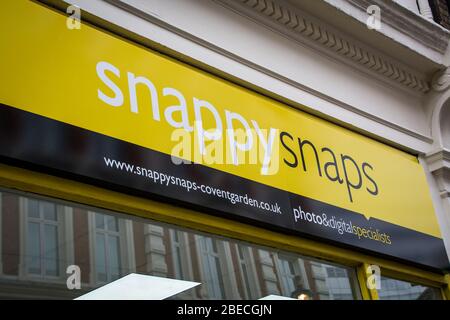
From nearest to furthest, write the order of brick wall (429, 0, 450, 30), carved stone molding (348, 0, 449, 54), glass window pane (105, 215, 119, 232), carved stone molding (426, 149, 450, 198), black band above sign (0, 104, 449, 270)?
1. black band above sign (0, 104, 449, 270)
2. glass window pane (105, 215, 119, 232)
3. carved stone molding (348, 0, 449, 54)
4. carved stone molding (426, 149, 450, 198)
5. brick wall (429, 0, 450, 30)

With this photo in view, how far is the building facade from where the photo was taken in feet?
11.9

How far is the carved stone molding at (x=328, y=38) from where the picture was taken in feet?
18.1

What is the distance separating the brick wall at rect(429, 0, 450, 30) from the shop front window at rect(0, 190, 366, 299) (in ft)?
12.3

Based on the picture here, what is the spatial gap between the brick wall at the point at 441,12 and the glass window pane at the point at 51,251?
217 inches

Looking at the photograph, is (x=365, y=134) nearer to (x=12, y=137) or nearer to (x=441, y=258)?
(x=441, y=258)

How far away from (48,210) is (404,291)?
3331 millimetres

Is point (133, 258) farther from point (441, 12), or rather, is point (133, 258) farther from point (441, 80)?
point (441, 12)

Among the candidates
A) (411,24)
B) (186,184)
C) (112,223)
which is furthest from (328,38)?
(112,223)

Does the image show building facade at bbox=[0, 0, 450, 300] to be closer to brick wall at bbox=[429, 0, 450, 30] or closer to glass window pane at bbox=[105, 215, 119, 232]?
glass window pane at bbox=[105, 215, 119, 232]

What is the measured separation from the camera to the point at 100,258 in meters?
3.76

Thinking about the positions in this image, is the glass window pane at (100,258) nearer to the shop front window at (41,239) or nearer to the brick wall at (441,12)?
the shop front window at (41,239)

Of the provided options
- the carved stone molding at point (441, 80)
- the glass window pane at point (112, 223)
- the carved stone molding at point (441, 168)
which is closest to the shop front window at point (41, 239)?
the glass window pane at point (112, 223)

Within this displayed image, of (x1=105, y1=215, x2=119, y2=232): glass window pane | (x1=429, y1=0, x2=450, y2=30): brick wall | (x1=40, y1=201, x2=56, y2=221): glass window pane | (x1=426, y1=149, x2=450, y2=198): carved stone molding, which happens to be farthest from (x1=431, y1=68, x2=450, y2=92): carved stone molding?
(x1=40, y1=201, x2=56, y2=221): glass window pane

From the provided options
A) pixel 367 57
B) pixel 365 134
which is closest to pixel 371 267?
pixel 365 134
